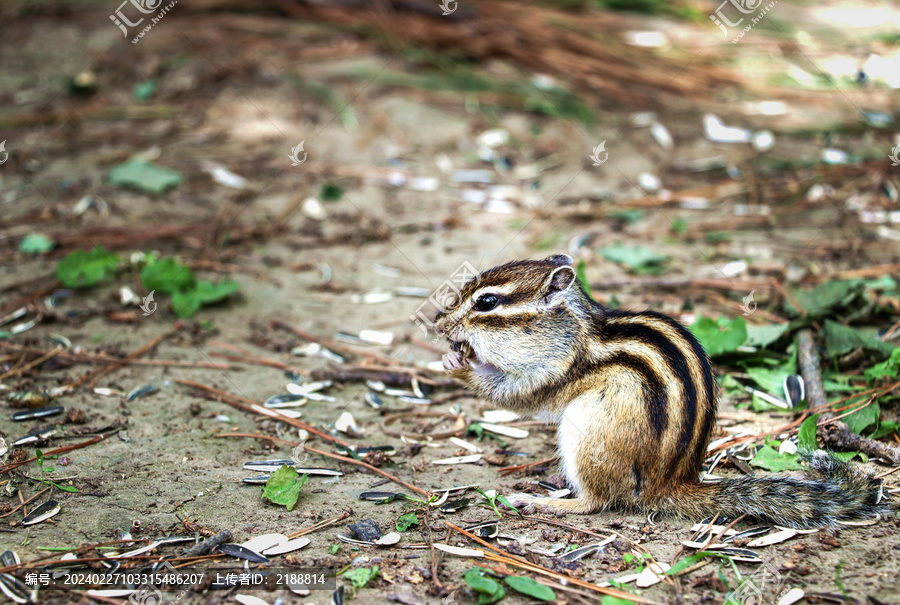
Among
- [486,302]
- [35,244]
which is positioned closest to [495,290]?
[486,302]

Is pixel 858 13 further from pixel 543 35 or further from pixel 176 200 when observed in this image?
pixel 176 200

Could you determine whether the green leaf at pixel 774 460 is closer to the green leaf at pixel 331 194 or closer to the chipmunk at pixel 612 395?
the chipmunk at pixel 612 395

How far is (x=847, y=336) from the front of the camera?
4086 millimetres

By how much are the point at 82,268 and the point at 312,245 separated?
176 centimetres

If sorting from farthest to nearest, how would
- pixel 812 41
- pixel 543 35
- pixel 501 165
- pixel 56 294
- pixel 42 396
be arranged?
pixel 812 41
pixel 543 35
pixel 501 165
pixel 56 294
pixel 42 396

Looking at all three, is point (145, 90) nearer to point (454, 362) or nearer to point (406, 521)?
point (454, 362)

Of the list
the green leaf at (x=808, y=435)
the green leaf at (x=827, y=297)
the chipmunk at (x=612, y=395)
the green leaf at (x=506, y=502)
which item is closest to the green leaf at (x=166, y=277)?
the chipmunk at (x=612, y=395)

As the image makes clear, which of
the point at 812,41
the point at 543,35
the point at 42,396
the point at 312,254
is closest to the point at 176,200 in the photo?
the point at 312,254

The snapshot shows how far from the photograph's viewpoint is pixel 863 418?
3600mm

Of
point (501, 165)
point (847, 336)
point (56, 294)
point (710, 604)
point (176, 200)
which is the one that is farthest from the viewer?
point (501, 165)

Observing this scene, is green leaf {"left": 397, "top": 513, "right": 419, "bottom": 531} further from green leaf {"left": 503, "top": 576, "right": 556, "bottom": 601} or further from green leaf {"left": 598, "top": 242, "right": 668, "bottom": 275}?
green leaf {"left": 598, "top": 242, "right": 668, "bottom": 275}

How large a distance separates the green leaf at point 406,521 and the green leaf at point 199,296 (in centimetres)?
247

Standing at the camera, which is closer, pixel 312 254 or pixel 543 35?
pixel 312 254

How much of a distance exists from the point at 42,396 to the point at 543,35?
6352 mm
